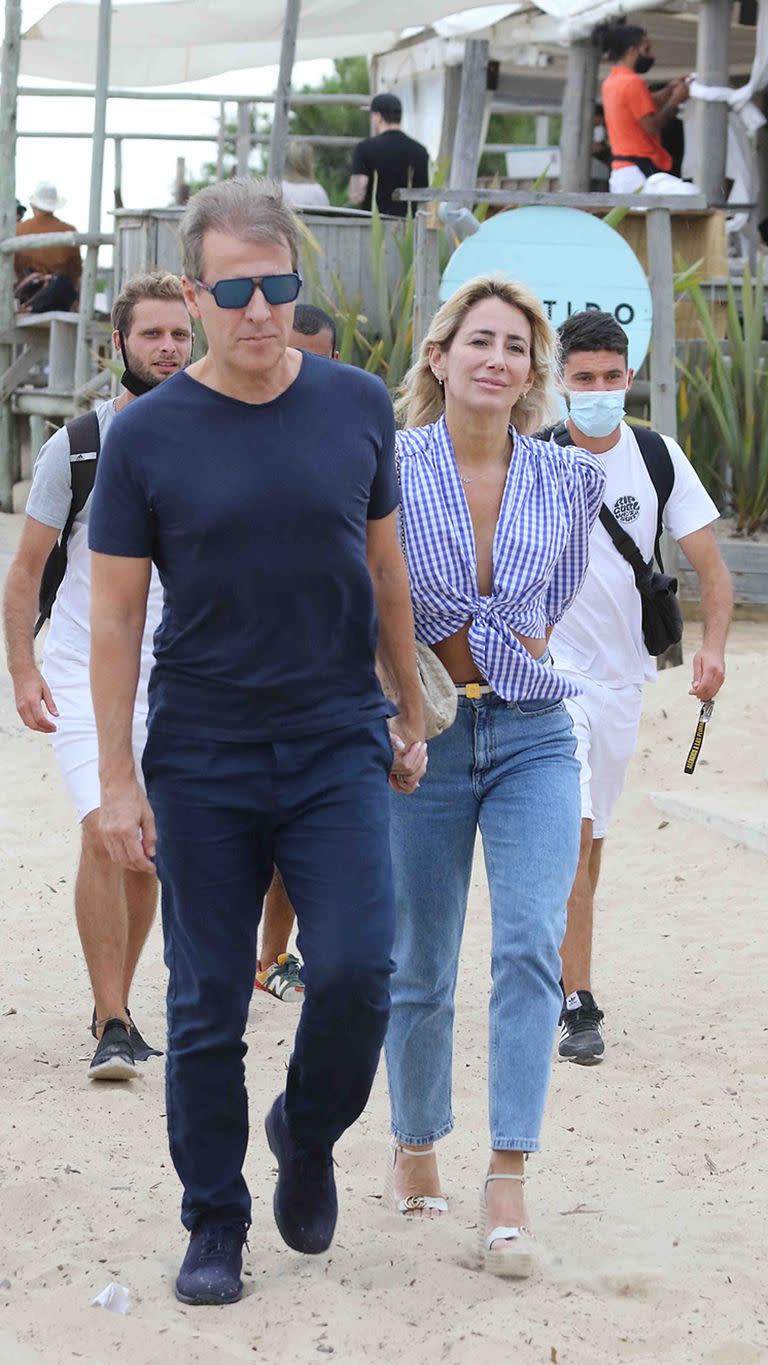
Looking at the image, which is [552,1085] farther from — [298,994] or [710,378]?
[710,378]

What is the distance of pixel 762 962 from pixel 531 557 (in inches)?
100

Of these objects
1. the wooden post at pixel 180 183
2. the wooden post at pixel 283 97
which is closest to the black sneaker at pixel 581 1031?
the wooden post at pixel 283 97

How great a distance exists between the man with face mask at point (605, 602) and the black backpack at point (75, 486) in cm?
123

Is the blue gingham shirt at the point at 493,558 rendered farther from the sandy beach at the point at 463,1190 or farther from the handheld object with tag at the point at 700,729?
the handheld object with tag at the point at 700,729

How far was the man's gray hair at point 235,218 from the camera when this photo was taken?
9.82ft

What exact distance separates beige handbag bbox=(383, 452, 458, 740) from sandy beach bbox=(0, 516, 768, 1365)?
3.22ft

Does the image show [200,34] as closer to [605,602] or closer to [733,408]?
[733,408]

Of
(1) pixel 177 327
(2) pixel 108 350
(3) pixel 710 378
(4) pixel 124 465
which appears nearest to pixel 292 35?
(2) pixel 108 350

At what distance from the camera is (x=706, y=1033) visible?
5031mm

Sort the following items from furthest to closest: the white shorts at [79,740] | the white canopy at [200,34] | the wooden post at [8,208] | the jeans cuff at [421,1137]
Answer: the wooden post at [8,208], the white canopy at [200,34], the white shorts at [79,740], the jeans cuff at [421,1137]

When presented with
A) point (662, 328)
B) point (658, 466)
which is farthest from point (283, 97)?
point (658, 466)

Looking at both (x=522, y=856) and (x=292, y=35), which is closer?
(x=522, y=856)

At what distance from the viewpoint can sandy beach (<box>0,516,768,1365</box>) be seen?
122 inches

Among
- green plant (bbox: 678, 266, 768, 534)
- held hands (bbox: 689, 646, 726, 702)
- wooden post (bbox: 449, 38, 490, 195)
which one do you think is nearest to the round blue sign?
green plant (bbox: 678, 266, 768, 534)
